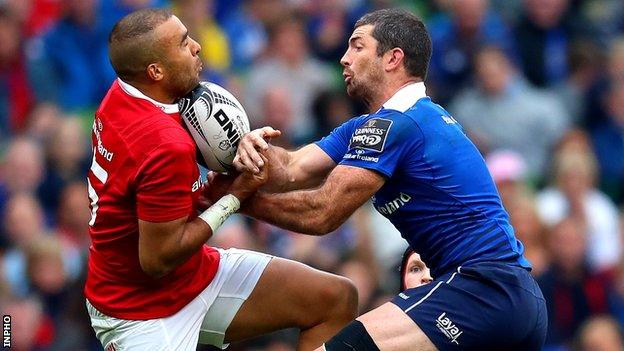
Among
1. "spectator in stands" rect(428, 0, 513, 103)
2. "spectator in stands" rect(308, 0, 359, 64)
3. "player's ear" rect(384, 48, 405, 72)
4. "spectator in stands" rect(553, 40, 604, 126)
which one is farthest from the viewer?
"spectator in stands" rect(553, 40, 604, 126)

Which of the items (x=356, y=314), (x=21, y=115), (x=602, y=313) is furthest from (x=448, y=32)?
(x=356, y=314)

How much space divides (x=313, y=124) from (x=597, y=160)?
272 cm

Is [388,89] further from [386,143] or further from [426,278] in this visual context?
[426,278]

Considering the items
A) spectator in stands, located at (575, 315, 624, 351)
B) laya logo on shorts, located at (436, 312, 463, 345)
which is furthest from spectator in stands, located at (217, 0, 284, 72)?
laya logo on shorts, located at (436, 312, 463, 345)

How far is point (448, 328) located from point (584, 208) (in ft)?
18.8

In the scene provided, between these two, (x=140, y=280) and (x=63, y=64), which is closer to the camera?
(x=140, y=280)

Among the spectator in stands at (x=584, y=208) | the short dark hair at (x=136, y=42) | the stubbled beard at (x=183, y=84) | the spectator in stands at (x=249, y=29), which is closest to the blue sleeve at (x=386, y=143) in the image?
the stubbled beard at (x=183, y=84)

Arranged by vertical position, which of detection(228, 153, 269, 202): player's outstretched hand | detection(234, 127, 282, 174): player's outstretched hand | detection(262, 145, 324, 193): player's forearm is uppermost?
detection(234, 127, 282, 174): player's outstretched hand

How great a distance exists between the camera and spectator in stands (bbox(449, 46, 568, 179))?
1309 centimetres

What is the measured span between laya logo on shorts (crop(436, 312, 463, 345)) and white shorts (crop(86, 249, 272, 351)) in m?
1.10

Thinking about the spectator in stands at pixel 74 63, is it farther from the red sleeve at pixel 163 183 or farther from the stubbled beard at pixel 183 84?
the red sleeve at pixel 163 183

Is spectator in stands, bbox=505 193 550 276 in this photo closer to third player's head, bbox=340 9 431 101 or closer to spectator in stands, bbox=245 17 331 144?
spectator in stands, bbox=245 17 331 144

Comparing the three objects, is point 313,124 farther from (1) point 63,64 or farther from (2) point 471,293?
(2) point 471,293

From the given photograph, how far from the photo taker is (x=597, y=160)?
1346cm
